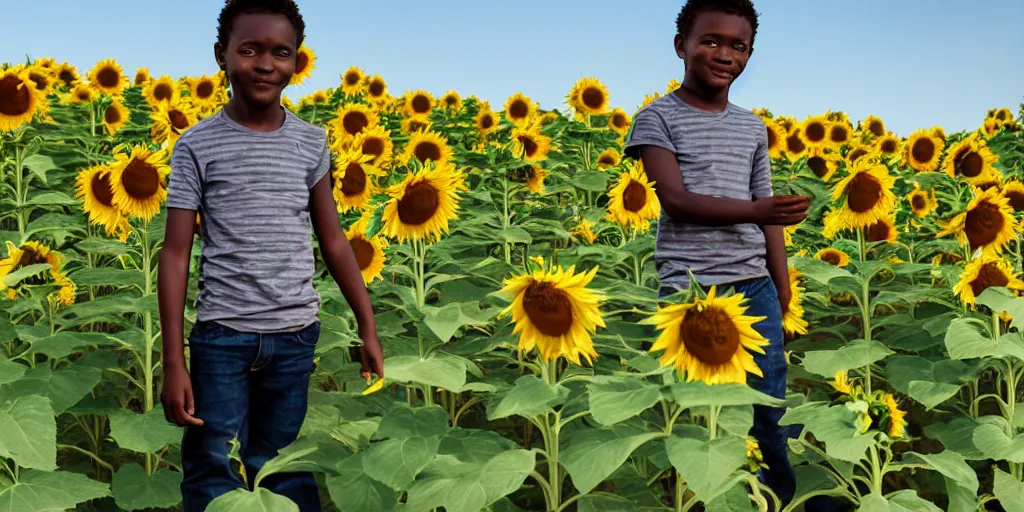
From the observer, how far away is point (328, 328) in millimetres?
3279

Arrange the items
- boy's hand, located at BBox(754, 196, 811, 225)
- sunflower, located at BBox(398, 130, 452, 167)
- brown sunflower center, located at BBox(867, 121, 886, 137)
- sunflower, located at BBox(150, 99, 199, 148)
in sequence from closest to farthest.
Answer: boy's hand, located at BBox(754, 196, 811, 225) < sunflower, located at BBox(150, 99, 199, 148) < sunflower, located at BBox(398, 130, 452, 167) < brown sunflower center, located at BBox(867, 121, 886, 137)

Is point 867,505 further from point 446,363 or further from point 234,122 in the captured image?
point 234,122

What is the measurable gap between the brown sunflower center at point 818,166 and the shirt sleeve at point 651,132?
4.84 metres

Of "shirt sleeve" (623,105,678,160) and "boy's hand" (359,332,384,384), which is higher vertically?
"shirt sleeve" (623,105,678,160)

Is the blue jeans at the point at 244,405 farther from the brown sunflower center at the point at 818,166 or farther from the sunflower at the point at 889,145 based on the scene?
the sunflower at the point at 889,145

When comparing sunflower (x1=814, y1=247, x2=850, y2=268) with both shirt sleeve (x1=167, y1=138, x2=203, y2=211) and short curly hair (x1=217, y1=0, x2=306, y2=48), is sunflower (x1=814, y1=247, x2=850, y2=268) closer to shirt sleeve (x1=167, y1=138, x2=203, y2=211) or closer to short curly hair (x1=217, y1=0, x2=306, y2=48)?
short curly hair (x1=217, y1=0, x2=306, y2=48)

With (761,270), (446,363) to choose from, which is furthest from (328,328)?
(761,270)

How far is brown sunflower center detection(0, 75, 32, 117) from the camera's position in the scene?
555cm

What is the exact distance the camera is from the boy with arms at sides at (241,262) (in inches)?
106

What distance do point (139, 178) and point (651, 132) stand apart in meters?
1.72

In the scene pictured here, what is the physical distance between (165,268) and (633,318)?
8.01ft

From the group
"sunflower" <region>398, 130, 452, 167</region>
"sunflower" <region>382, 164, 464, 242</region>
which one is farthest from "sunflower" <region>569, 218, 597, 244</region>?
"sunflower" <region>382, 164, 464, 242</region>

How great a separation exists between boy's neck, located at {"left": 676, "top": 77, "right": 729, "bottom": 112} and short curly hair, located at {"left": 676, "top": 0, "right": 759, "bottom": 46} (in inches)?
7.0

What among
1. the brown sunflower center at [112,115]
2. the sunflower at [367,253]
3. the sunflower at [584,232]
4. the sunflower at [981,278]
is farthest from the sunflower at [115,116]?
the sunflower at [981,278]
